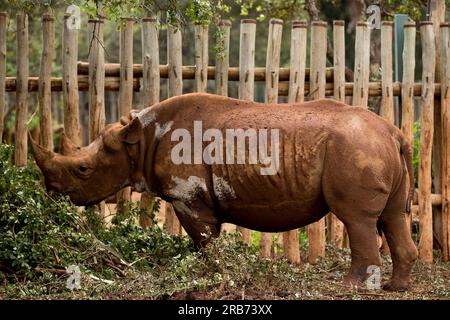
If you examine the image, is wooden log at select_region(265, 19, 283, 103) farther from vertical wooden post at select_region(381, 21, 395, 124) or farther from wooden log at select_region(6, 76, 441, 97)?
vertical wooden post at select_region(381, 21, 395, 124)

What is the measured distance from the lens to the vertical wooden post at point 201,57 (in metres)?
9.66

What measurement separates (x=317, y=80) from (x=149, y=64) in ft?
5.61

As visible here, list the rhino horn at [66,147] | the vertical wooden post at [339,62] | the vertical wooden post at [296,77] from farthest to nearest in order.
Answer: the vertical wooden post at [339,62], the vertical wooden post at [296,77], the rhino horn at [66,147]

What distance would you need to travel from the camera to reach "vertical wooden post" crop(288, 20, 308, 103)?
389 inches

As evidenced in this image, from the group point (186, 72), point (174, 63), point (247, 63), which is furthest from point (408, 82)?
point (174, 63)

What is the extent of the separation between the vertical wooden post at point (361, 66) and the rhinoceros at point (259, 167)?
1844mm

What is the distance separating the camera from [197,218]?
8211 mm

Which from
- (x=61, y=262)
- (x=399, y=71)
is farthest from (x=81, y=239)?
(x=399, y=71)

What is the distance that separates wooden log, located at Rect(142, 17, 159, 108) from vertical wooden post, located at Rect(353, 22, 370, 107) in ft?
6.74

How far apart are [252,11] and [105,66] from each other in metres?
15.1

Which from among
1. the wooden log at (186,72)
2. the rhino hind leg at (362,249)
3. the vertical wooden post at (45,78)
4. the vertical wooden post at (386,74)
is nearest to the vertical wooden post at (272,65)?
the wooden log at (186,72)

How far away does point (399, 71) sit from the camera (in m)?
10.6

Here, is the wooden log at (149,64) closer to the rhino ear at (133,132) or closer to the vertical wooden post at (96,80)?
the vertical wooden post at (96,80)

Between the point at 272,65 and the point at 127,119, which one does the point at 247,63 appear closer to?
the point at 272,65
